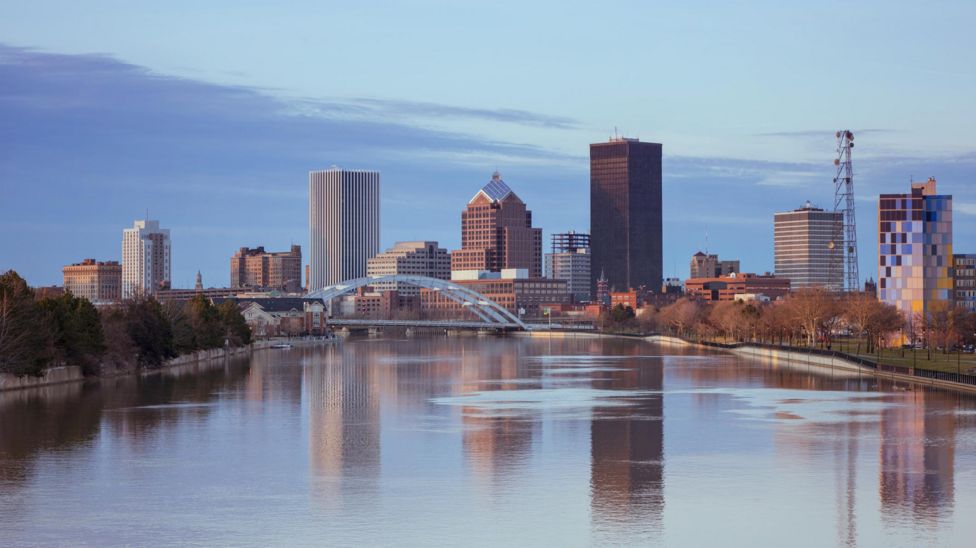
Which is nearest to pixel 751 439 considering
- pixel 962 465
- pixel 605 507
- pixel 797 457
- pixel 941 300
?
pixel 797 457

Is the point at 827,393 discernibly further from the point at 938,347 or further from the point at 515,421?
the point at 938,347

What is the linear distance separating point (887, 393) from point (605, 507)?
40388mm

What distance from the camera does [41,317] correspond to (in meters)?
68.1

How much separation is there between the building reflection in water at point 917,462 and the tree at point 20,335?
39361mm

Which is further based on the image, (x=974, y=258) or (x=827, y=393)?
(x=974, y=258)

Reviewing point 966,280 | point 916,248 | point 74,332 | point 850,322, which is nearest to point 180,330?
point 74,332

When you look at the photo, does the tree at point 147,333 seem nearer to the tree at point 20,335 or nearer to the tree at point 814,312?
the tree at point 20,335

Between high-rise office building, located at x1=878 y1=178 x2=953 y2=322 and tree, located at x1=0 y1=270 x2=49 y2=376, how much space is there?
294 feet

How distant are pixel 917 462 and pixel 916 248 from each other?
100069mm

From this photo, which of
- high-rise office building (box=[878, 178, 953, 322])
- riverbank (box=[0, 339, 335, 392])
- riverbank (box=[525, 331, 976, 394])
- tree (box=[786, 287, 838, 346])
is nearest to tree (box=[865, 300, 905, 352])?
tree (box=[786, 287, 838, 346])

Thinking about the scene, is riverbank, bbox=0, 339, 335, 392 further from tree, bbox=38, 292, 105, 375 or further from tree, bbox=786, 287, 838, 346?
tree, bbox=786, 287, 838, 346

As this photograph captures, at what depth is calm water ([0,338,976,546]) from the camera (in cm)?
2727

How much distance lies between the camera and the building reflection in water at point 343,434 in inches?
1318

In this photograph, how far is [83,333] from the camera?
7550 centimetres
